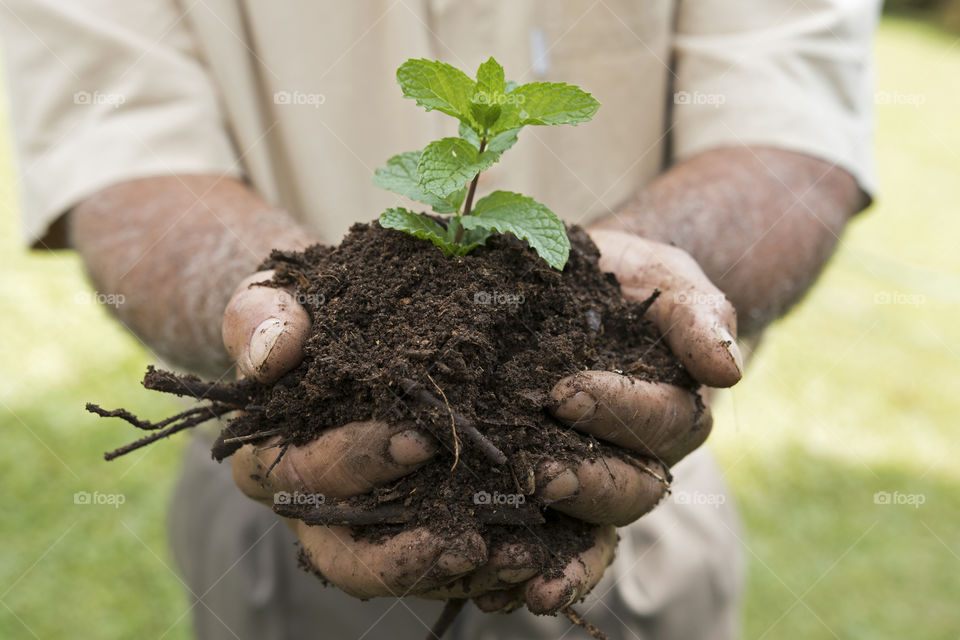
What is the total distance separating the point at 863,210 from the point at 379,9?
200 centimetres

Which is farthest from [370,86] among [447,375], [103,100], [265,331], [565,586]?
[565,586]

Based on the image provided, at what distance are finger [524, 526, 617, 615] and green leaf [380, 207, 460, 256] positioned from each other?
0.69 meters

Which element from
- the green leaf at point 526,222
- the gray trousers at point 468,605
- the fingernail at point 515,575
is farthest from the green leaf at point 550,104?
the gray trousers at point 468,605

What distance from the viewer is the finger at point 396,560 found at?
132 cm

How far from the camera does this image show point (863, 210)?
2.84 meters

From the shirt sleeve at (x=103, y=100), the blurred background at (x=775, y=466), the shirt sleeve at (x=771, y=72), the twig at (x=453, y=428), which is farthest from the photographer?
the blurred background at (x=775, y=466)

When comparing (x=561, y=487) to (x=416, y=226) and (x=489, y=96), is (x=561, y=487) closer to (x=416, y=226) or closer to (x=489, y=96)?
(x=416, y=226)

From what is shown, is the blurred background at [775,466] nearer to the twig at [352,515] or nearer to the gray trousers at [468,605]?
the gray trousers at [468,605]

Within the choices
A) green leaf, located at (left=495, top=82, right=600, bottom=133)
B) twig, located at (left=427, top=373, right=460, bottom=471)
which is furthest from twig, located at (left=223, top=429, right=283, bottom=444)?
green leaf, located at (left=495, top=82, right=600, bottom=133)

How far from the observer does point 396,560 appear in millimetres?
1351

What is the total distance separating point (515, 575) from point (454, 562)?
150mm

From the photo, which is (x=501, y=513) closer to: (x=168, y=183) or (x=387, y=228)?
(x=387, y=228)

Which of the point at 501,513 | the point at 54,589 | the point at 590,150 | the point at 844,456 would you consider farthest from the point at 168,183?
the point at 844,456

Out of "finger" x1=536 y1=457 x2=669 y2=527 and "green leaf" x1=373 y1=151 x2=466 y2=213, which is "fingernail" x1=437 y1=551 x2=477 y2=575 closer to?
"finger" x1=536 y1=457 x2=669 y2=527
